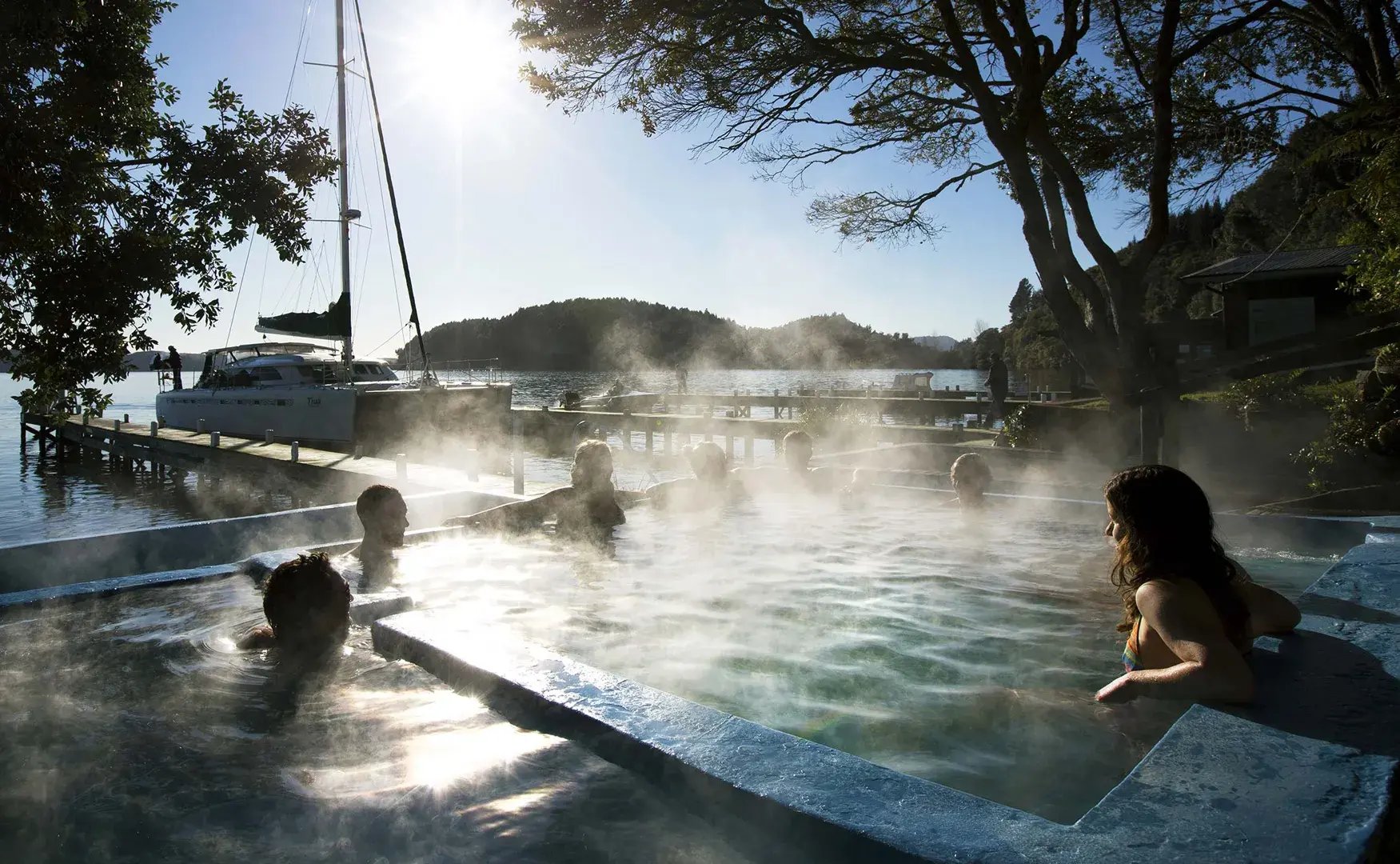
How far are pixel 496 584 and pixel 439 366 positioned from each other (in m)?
18.6

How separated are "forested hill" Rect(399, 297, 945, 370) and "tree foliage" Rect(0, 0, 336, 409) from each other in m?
53.0

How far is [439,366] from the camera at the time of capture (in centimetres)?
2308

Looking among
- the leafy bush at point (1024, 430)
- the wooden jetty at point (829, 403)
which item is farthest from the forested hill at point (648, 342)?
the leafy bush at point (1024, 430)

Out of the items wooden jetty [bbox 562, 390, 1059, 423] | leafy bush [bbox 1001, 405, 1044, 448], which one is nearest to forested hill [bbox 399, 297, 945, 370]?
wooden jetty [bbox 562, 390, 1059, 423]

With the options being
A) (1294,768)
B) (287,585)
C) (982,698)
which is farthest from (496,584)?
(1294,768)

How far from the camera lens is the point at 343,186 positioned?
20.0 m

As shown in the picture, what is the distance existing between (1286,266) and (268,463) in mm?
26847

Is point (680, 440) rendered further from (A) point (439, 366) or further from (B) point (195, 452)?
(B) point (195, 452)

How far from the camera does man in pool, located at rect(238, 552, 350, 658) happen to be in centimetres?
381

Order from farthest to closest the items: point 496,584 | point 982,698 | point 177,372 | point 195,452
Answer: point 177,372, point 195,452, point 496,584, point 982,698

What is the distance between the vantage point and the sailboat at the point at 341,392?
19516mm

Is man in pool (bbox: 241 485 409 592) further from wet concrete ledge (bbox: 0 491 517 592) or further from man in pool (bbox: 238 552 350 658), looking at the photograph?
man in pool (bbox: 238 552 350 658)

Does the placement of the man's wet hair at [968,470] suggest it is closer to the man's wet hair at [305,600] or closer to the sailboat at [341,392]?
the man's wet hair at [305,600]

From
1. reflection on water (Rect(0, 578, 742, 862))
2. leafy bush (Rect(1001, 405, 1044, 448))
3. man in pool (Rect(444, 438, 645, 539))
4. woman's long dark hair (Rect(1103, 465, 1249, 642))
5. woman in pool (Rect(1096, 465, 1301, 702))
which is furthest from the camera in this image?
leafy bush (Rect(1001, 405, 1044, 448))
